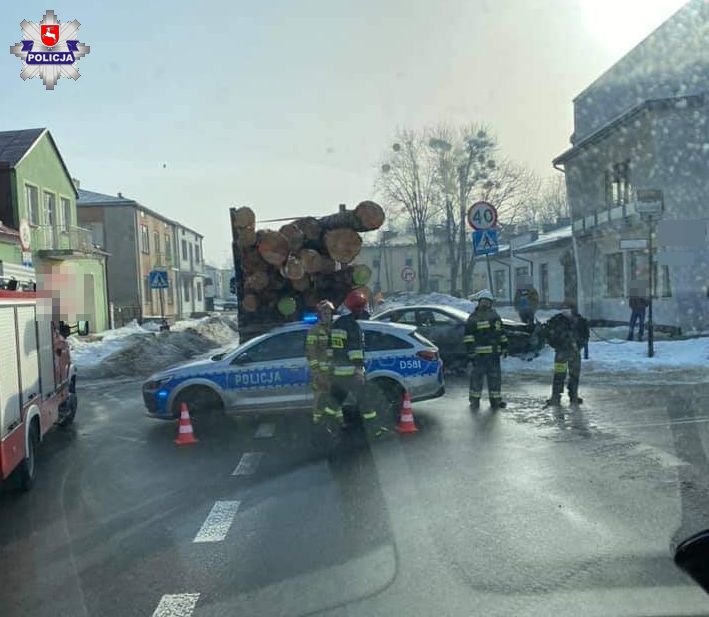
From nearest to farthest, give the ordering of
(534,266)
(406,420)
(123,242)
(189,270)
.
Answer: (406,420), (534,266), (123,242), (189,270)

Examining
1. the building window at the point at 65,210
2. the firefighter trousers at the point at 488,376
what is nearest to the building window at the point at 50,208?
the building window at the point at 65,210

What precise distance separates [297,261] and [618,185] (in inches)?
631

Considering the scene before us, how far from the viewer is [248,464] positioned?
25.5 ft

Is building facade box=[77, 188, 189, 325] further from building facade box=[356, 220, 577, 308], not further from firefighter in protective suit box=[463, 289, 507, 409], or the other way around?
firefighter in protective suit box=[463, 289, 507, 409]

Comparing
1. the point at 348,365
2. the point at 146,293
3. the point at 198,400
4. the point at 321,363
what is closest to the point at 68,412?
the point at 198,400

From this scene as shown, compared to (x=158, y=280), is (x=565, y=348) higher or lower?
lower

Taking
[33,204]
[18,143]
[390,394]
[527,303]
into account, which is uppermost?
[18,143]

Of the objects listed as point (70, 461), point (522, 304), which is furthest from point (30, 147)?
point (70, 461)

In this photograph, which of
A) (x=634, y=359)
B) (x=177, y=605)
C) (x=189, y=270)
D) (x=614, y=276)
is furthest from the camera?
(x=189, y=270)

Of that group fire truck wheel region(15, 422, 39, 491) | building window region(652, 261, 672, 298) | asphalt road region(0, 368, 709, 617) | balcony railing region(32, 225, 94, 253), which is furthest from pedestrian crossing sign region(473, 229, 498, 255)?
balcony railing region(32, 225, 94, 253)

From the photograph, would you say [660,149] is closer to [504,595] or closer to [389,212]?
[504,595]

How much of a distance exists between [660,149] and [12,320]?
19.6 m

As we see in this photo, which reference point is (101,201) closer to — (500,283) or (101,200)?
(101,200)

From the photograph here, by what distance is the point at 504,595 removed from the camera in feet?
14.0
